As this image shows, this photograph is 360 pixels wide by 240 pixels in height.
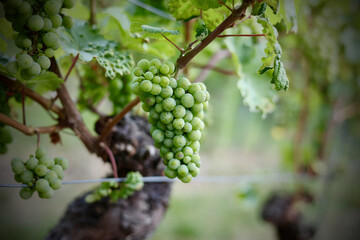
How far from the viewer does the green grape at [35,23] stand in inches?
19.4

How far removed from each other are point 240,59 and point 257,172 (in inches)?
61.2

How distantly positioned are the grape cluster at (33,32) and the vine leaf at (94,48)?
0.25 ft

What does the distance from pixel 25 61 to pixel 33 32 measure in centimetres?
6

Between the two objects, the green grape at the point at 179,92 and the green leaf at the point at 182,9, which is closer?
the green grape at the point at 179,92

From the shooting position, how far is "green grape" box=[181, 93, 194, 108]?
20.2 inches

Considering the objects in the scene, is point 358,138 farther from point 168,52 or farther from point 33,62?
point 33,62

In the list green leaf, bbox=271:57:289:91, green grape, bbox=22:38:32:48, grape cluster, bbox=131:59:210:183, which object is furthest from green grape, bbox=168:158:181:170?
green grape, bbox=22:38:32:48

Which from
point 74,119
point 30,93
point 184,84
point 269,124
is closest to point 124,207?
point 74,119

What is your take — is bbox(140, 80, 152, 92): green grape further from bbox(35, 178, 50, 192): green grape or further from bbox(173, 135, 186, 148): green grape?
bbox(35, 178, 50, 192): green grape

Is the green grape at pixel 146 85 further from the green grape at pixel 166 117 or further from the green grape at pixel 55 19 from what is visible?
the green grape at pixel 55 19

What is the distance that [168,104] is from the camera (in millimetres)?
505

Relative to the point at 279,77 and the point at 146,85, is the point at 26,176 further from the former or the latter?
the point at 279,77

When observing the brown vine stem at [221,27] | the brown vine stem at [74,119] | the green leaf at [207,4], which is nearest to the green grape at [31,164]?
the brown vine stem at [74,119]

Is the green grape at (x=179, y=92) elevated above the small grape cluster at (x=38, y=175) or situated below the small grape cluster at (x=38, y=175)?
above
